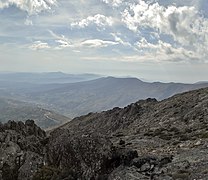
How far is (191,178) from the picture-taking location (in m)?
30.7

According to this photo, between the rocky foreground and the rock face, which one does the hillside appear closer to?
the rocky foreground

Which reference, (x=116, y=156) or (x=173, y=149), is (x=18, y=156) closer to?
(x=116, y=156)

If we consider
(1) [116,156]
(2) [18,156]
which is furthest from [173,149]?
(2) [18,156]

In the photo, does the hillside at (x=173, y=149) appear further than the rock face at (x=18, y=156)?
No

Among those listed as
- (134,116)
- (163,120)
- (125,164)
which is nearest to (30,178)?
(125,164)

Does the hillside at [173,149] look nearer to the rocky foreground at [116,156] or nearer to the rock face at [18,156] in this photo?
the rocky foreground at [116,156]

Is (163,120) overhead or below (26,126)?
overhead

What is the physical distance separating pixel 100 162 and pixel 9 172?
1742 centimetres

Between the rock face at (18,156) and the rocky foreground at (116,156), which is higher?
the rocky foreground at (116,156)

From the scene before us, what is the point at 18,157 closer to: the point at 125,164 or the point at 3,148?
the point at 3,148

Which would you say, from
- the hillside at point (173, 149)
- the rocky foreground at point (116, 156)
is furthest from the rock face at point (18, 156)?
the hillside at point (173, 149)

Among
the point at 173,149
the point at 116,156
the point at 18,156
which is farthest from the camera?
the point at 18,156

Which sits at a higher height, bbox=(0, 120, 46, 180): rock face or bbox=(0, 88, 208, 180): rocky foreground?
bbox=(0, 88, 208, 180): rocky foreground

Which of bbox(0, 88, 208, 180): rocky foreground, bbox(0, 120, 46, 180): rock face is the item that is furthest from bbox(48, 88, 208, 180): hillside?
bbox(0, 120, 46, 180): rock face
